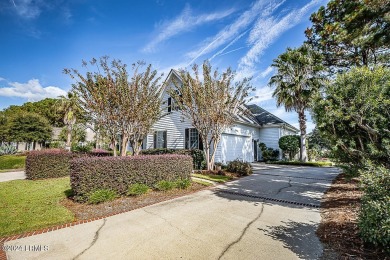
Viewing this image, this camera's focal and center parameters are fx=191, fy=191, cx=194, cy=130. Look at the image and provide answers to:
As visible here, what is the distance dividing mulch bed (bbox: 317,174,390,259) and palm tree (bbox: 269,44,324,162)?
41.3ft

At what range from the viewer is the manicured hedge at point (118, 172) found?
19.0 feet

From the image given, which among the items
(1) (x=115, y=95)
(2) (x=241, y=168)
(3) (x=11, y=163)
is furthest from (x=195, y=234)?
(3) (x=11, y=163)

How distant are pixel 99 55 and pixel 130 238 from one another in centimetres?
774

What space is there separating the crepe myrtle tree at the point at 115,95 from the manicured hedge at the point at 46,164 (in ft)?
13.2

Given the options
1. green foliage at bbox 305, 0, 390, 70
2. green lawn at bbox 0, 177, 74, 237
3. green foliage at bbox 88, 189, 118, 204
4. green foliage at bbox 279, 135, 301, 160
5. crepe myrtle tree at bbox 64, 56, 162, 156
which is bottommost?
green lawn at bbox 0, 177, 74, 237

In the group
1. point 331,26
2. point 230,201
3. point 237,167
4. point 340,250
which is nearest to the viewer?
point 340,250

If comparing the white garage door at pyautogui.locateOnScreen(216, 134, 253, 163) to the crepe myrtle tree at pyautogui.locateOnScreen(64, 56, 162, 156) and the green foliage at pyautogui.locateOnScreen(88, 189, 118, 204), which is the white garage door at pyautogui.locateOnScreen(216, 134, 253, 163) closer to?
the crepe myrtle tree at pyautogui.locateOnScreen(64, 56, 162, 156)

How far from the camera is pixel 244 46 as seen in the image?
1216 centimetres

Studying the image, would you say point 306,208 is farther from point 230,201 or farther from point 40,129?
point 40,129

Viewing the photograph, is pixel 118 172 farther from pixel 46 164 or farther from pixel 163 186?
pixel 46 164

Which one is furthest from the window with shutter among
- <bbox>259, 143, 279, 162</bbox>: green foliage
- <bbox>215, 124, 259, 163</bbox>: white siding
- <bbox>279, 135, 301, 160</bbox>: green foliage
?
<bbox>279, 135, 301, 160</bbox>: green foliage

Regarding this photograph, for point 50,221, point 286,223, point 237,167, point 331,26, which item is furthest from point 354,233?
point 331,26

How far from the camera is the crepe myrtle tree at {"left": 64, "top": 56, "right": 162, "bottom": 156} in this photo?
827cm

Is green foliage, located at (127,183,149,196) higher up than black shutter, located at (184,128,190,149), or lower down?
lower down
